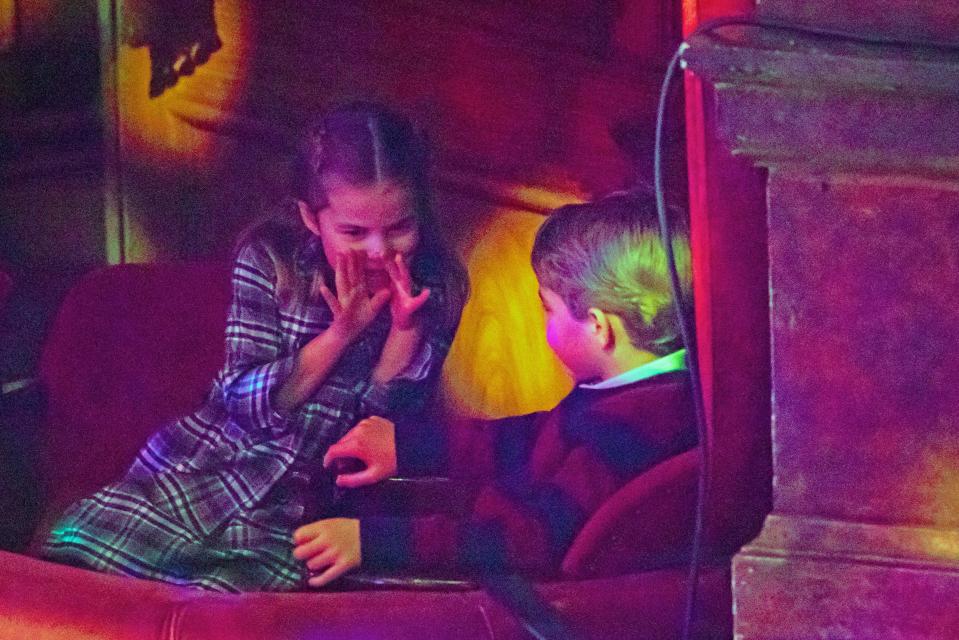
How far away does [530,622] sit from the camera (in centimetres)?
110

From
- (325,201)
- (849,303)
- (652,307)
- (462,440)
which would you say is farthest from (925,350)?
(325,201)

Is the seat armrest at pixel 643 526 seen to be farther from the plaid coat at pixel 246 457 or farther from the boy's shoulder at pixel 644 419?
the plaid coat at pixel 246 457

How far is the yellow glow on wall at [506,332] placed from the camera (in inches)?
50.0

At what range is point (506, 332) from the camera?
4.18 feet

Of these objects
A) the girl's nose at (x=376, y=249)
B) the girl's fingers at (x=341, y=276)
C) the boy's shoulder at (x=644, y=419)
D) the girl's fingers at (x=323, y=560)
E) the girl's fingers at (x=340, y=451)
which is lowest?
the girl's fingers at (x=323, y=560)

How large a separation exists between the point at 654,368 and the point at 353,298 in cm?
35

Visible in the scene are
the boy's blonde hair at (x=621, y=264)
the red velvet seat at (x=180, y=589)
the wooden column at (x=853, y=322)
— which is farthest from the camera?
the boy's blonde hair at (x=621, y=264)

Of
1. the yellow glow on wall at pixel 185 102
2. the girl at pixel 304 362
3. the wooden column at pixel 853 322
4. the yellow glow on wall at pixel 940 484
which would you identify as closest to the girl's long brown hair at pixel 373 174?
the girl at pixel 304 362

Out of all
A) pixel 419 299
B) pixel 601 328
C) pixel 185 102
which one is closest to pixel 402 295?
pixel 419 299

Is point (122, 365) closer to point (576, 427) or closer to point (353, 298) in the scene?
point (353, 298)

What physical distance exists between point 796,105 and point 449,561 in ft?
2.12

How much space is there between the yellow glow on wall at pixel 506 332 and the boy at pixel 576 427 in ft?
0.05

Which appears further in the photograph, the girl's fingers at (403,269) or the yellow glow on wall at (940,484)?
the girl's fingers at (403,269)

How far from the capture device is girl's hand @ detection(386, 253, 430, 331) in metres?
1.27
